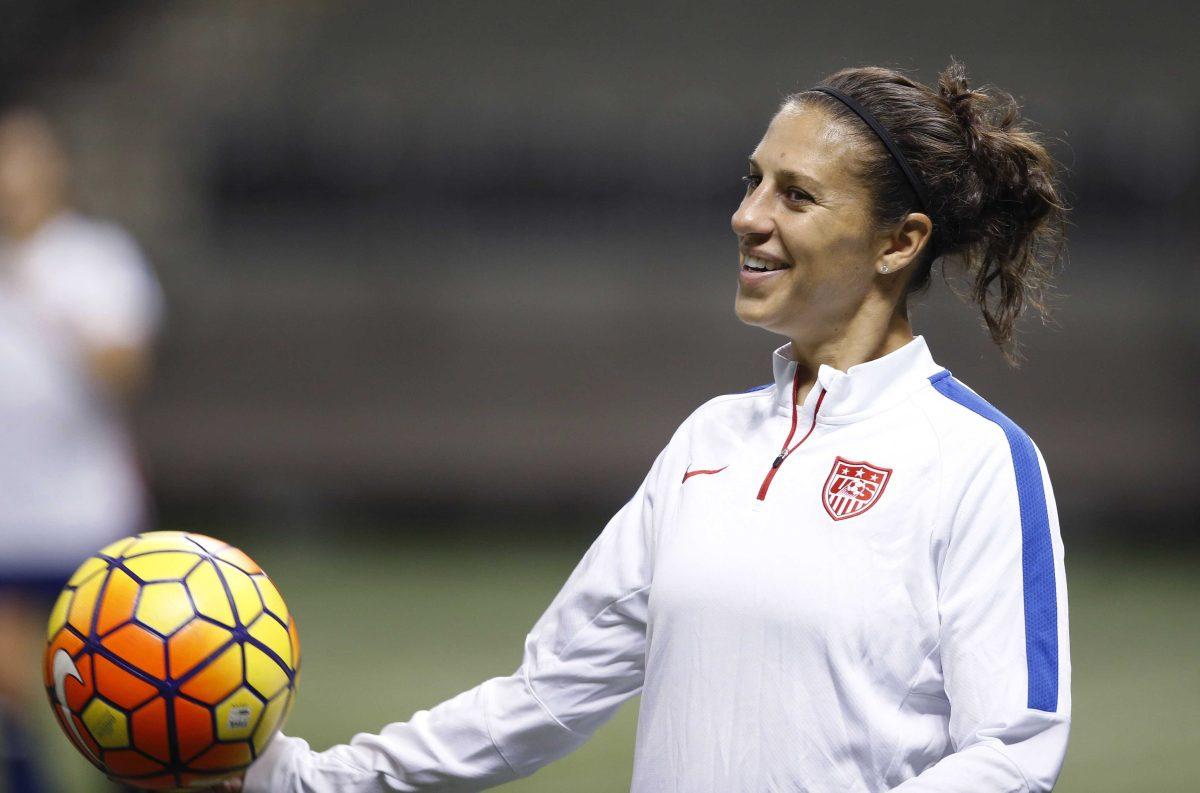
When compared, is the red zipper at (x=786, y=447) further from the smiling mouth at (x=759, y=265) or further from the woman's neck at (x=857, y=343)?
the smiling mouth at (x=759, y=265)

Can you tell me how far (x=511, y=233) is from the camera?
452 inches

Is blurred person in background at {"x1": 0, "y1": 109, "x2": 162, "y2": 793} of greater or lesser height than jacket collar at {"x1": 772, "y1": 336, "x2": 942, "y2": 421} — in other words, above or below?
below

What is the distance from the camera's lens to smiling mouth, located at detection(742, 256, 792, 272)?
2373 millimetres

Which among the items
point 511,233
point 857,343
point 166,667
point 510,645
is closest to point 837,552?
point 857,343

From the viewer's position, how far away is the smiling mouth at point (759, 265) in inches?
93.4

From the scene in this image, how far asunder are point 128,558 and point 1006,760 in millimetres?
1393

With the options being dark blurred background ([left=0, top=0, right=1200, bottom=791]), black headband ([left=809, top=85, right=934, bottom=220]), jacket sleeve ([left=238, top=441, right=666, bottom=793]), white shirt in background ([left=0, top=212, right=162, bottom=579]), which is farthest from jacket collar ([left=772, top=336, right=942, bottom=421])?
dark blurred background ([left=0, top=0, right=1200, bottom=791])

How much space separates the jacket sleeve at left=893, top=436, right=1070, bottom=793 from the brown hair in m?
0.42

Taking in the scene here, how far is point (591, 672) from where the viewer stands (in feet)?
8.18

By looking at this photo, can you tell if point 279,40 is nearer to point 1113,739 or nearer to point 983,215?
point 1113,739

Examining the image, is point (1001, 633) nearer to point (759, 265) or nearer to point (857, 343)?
point (857, 343)

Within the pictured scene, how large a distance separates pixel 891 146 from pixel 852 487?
20.3 inches

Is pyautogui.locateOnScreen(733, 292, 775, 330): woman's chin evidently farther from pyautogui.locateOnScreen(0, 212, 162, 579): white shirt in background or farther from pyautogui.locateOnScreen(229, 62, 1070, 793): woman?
pyautogui.locateOnScreen(0, 212, 162, 579): white shirt in background

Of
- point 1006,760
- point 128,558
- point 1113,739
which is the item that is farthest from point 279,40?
point 1006,760
